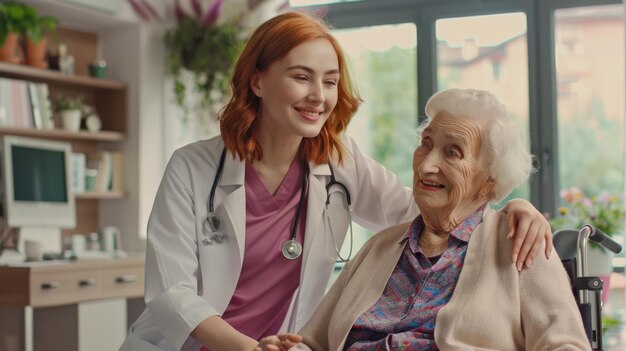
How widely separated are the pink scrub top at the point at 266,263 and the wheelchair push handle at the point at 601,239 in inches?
26.0

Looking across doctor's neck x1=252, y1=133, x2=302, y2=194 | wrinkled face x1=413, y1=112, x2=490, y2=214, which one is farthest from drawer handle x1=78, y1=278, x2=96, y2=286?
wrinkled face x1=413, y1=112, x2=490, y2=214

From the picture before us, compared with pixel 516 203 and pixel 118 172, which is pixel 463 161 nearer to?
pixel 516 203

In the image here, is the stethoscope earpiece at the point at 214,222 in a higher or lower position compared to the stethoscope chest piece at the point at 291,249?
higher

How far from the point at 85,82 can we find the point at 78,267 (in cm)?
135

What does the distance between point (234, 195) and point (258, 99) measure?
0.24 meters

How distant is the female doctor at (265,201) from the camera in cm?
198

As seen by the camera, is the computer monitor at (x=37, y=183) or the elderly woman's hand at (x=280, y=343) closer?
the elderly woman's hand at (x=280, y=343)

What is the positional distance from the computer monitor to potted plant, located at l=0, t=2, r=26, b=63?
44 centimetres

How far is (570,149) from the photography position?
16.5ft

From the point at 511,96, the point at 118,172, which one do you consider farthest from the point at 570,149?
the point at 118,172

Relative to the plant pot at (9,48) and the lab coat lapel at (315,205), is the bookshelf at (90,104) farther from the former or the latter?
the lab coat lapel at (315,205)

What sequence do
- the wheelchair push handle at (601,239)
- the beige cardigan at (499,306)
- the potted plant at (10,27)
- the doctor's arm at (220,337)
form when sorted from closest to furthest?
the beige cardigan at (499,306) → the doctor's arm at (220,337) → the wheelchair push handle at (601,239) → the potted plant at (10,27)

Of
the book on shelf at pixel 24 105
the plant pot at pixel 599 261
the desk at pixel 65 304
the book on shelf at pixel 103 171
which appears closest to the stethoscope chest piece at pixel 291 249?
the plant pot at pixel 599 261

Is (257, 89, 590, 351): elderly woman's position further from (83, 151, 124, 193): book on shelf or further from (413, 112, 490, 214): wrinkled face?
(83, 151, 124, 193): book on shelf
